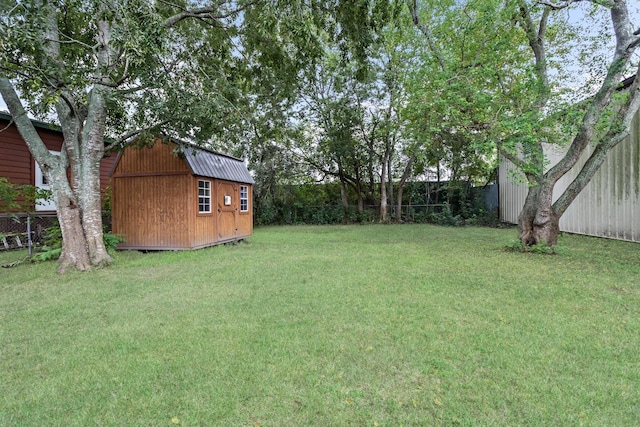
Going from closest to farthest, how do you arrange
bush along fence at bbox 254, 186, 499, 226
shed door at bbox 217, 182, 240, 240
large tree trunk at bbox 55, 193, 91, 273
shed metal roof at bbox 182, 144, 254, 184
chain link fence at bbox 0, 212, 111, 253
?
large tree trunk at bbox 55, 193, 91, 273 → shed metal roof at bbox 182, 144, 254, 184 → chain link fence at bbox 0, 212, 111, 253 → shed door at bbox 217, 182, 240, 240 → bush along fence at bbox 254, 186, 499, 226

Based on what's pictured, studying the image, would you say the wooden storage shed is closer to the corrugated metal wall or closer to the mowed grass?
the mowed grass

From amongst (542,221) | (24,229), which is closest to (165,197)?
(24,229)

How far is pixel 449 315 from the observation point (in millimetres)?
3334

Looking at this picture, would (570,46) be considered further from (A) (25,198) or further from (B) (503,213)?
(A) (25,198)

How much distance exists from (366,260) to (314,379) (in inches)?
170

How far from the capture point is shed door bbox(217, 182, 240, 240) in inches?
359

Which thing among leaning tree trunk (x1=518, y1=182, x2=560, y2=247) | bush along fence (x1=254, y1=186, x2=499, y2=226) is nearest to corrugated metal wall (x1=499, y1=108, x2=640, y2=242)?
leaning tree trunk (x1=518, y1=182, x2=560, y2=247)

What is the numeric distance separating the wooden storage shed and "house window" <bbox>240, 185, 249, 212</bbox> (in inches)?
63.4

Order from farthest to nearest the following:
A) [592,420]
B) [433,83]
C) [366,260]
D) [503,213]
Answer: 1. [503,213]
2. [433,83]
3. [366,260]
4. [592,420]

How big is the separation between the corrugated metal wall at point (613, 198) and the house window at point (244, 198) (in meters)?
7.47

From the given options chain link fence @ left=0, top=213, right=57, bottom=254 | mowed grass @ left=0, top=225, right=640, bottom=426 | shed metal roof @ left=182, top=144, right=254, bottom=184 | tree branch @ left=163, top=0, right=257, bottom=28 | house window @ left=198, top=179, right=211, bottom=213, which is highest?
tree branch @ left=163, top=0, right=257, bottom=28

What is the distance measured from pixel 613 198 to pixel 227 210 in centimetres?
1047

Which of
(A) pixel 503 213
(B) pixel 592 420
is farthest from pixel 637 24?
(A) pixel 503 213

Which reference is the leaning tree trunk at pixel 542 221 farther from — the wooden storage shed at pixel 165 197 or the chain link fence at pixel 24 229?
the chain link fence at pixel 24 229
